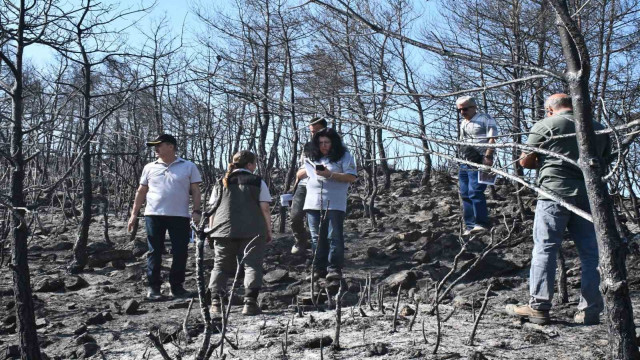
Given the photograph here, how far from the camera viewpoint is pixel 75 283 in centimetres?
763

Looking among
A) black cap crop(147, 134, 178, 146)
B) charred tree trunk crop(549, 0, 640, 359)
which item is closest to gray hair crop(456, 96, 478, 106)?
black cap crop(147, 134, 178, 146)

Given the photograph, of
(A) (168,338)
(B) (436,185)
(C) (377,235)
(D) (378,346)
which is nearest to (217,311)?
(A) (168,338)

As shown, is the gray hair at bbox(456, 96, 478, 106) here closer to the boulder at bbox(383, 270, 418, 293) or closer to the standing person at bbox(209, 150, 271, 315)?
the boulder at bbox(383, 270, 418, 293)

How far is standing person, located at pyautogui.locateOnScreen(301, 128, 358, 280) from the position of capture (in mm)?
6480

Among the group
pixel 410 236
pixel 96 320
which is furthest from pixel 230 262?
pixel 410 236

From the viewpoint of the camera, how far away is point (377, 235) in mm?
9867

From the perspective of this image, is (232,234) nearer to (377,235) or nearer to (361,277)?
(361,277)

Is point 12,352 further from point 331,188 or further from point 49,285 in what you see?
point 331,188

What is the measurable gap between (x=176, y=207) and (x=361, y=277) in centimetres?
206

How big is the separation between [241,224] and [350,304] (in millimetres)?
1140

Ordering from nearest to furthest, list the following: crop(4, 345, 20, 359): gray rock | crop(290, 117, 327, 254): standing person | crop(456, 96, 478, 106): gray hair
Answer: crop(4, 345, 20, 359): gray rock, crop(456, 96, 478, 106): gray hair, crop(290, 117, 327, 254): standing person

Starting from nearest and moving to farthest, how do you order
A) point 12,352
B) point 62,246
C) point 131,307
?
1. point 12,352
2. point 131,307
3. point 62,246

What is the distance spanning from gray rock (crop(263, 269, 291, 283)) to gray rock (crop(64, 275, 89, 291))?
2.01 meters

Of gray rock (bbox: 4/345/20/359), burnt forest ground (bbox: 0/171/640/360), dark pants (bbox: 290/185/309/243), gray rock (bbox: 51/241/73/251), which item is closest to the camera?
burnt forest ground (bbox: 0/171/640/360)
